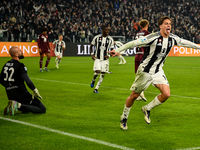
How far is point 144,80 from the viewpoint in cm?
606

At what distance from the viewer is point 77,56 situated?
33.4m

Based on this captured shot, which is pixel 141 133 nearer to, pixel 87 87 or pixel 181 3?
pixel 87 87

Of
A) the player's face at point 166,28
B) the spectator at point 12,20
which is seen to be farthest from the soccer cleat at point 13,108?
the spectator at point 12,20

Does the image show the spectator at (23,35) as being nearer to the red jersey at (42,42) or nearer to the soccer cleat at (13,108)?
the red jersey at (42,42)

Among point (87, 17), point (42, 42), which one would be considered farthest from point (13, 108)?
point (87, 17)

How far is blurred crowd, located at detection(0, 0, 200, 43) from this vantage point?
102ft

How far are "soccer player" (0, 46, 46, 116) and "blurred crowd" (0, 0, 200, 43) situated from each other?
2328 centimetres

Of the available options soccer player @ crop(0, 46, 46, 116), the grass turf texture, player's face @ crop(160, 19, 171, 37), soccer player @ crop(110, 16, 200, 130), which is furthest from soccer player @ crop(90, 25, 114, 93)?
player's face @ crop(160, 19, 171, 37)

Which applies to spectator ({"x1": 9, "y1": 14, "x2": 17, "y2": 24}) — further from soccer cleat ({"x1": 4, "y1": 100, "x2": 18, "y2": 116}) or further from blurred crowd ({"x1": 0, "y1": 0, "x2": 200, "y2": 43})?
soccer cleat ({"x1": 4, "y1": 100, "x2": 18, "y2": 116})

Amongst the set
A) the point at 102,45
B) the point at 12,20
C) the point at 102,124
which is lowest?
the point at 102,124

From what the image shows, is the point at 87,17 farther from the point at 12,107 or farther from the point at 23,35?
the point at 12,107

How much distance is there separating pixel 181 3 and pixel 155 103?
143 ft

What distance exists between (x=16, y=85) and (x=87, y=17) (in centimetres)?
3136

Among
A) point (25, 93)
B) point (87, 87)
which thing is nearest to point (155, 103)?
point (25, 93)
